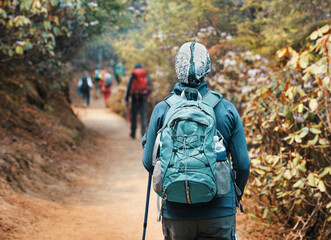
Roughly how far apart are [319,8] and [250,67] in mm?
1796

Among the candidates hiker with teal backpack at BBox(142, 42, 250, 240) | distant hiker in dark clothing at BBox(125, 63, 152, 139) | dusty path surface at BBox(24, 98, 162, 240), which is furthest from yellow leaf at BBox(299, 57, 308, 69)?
distant hiker in dark clothing at BBox(125, 63, 152, 139)

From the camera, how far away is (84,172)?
29.2ft

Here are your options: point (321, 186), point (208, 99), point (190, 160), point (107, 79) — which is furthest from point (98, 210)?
point (107, 79)

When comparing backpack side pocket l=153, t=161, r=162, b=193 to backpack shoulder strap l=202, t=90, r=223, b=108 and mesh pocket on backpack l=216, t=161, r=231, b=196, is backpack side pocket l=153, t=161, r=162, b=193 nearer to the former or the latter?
mesh pocket on backpack l=216, t=161, r=231, b=196

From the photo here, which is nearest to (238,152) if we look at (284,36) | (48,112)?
(284,36)

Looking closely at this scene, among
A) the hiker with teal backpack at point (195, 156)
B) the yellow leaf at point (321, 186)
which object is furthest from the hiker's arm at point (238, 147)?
the yellow leaf at point (321, 186)

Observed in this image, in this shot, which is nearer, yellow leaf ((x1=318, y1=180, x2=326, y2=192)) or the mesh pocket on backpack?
the mesh pocket on backpack

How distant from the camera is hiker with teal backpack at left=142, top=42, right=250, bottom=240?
2414mm

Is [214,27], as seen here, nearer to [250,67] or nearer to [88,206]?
[250,67]

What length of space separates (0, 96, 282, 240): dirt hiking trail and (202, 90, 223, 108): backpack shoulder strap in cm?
323

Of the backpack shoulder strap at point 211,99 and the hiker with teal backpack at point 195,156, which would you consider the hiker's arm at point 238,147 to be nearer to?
the hiker with teal backpack at point 195,156

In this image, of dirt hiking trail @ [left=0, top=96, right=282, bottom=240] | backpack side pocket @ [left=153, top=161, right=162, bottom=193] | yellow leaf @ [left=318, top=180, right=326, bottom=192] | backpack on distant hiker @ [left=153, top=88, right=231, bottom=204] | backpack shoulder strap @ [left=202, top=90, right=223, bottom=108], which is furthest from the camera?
dirt hiking trail @ [left=0, top=96, right=282, bottom=240]

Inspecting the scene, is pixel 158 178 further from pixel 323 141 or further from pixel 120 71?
pixel 120 71

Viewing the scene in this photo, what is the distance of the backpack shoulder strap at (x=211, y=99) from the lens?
2672 mm
